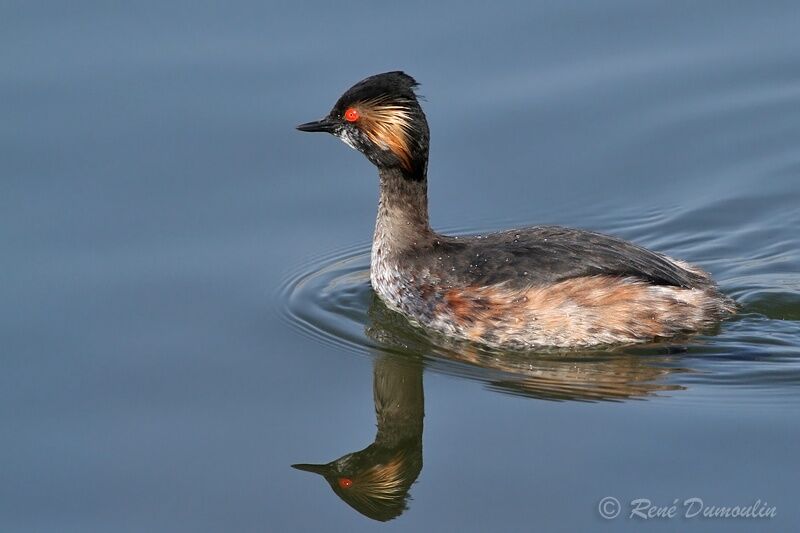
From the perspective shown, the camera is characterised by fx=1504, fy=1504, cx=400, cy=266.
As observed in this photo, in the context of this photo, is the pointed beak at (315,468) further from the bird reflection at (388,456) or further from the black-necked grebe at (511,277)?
the black-necked grebe at (511,277)

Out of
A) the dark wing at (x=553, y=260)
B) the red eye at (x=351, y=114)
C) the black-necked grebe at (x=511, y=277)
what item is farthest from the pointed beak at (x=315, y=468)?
the red eye at (x=351, y=114)

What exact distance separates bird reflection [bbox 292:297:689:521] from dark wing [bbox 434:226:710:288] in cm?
48

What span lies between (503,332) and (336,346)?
109 centimetres

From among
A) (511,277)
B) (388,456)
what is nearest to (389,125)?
(511,277)

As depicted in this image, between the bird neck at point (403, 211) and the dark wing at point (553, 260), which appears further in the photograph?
the bird neck at point (403, 211)

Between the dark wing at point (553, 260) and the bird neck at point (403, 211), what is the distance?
1.26 ft

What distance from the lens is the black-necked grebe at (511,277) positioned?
9.68m

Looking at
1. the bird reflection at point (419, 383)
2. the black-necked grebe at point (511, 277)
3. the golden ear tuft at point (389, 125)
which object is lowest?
the bird reflection at point (419, 383)

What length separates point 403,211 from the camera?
1045 cm

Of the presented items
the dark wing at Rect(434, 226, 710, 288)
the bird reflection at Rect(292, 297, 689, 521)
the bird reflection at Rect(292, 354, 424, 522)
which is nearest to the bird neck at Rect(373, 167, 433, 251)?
the dark wing at Rect(434, 226, 710, 288)

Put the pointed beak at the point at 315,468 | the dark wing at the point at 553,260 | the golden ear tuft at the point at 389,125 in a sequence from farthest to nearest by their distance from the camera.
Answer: the golden ear tuft at the point at 389,125, the dark wing at the point at 553,260, the pointed beak at the point at 315,468

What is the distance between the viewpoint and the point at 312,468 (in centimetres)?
837

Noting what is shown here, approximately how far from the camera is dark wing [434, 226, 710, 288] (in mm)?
9672

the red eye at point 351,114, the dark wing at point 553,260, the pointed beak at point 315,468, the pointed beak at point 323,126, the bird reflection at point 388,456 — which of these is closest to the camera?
the bird reflection at point 388,456
